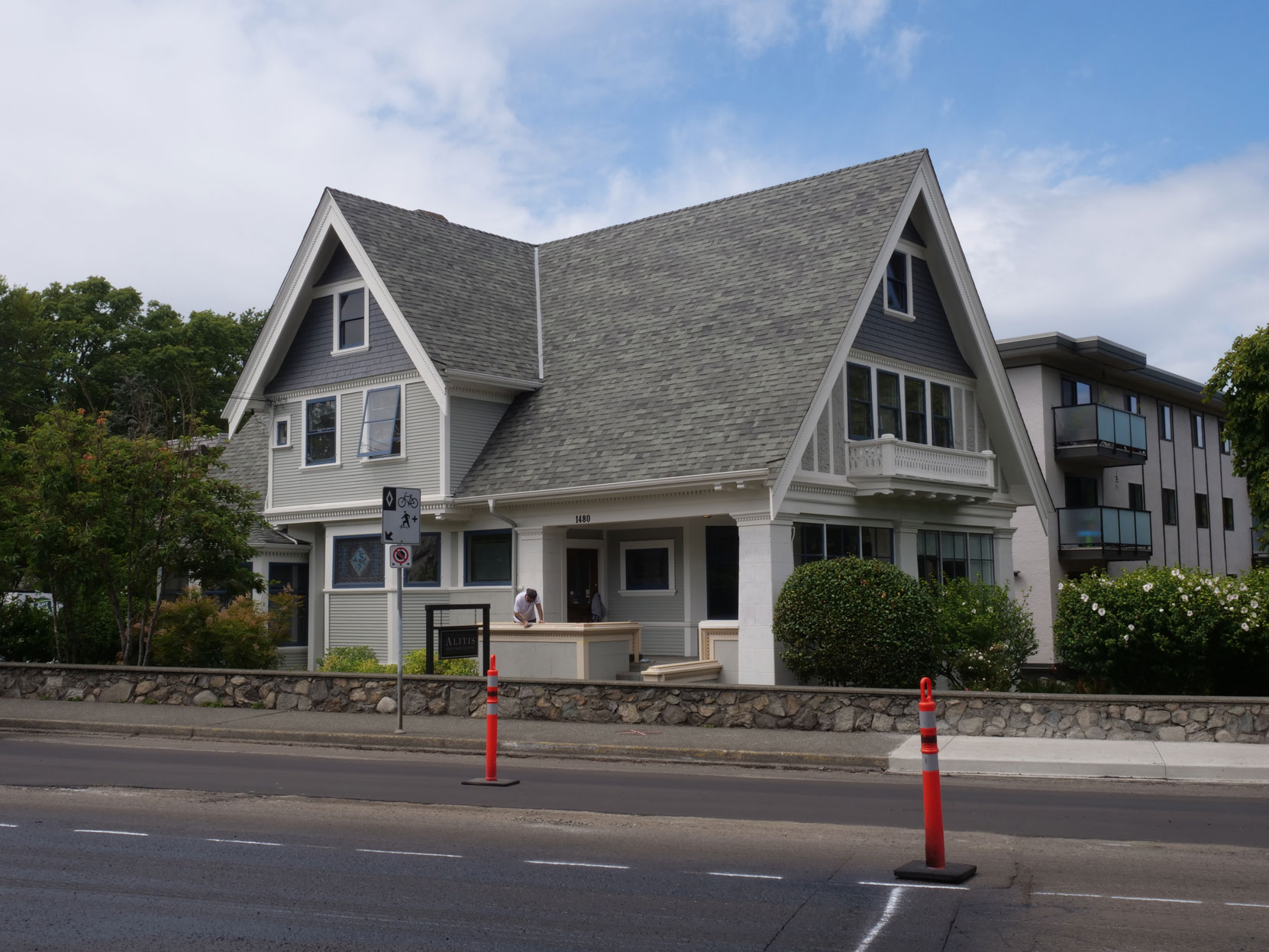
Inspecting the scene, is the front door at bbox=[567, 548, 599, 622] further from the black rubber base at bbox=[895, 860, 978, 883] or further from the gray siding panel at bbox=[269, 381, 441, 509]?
the black rubber base at bbox=[895, 860, 978, 883]

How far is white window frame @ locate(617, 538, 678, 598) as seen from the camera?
24.0 metres

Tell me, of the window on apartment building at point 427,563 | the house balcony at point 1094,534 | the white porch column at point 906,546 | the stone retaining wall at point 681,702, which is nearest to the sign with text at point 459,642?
the stone retaining wall at point 681,702

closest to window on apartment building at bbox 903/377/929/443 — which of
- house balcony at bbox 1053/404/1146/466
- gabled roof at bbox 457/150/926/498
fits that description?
gabled roof at bbox 457/150/926/498

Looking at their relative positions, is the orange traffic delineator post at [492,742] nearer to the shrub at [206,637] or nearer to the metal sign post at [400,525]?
the metal sign post at [400,525]

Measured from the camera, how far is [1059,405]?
36.1 meters

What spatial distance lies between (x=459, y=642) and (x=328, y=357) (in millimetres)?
9285

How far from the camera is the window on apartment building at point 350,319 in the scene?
86.6 ft

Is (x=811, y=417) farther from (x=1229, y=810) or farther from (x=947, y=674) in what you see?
(x=1229, y=810)

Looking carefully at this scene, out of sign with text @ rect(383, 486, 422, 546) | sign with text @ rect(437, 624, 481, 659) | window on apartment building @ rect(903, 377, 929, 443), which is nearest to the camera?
sign with text @ rect(383, 486, 422, 546)

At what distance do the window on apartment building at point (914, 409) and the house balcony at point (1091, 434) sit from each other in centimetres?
1208

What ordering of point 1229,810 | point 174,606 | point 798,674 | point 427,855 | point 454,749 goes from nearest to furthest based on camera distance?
point 427,855 → point 1229,810 → point 454,749 → point 798,674 → point 174,606

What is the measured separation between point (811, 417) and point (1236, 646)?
7.17 meters

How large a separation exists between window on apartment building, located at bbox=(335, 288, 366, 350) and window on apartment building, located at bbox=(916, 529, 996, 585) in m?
12.1

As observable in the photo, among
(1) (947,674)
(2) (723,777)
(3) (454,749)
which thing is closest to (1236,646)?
(1) (947,674)
